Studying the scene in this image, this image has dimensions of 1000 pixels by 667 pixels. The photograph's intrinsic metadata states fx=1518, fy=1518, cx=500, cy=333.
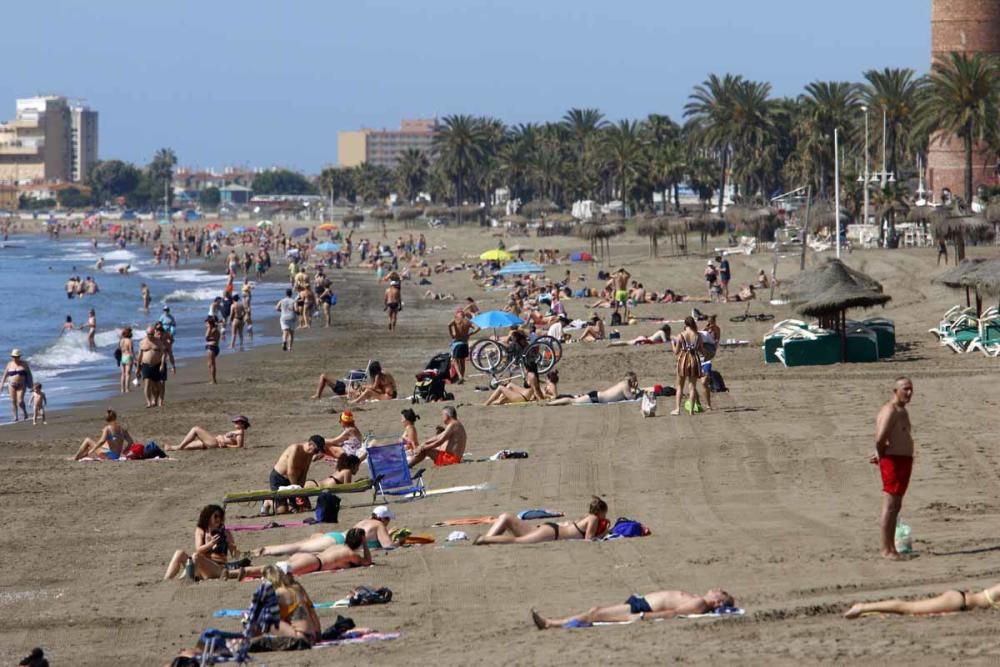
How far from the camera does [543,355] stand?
22.9 m

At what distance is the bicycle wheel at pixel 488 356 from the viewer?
76.9ft

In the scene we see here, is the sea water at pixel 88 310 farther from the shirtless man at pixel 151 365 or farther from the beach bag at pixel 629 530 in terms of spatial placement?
the beach bag at pixel 629 530

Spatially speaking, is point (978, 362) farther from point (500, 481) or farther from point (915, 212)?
point (915, 212)

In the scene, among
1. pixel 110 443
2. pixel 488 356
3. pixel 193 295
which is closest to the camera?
pixel 110 443

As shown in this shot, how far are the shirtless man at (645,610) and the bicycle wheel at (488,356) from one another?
14.5 m

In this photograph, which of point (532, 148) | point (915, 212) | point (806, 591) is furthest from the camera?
point (532, 148)

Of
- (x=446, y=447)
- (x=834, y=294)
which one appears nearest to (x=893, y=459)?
(x=446, y=447)

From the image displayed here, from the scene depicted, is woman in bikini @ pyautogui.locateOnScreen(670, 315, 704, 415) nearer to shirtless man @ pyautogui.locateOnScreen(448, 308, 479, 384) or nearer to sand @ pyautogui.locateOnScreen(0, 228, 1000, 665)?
sand @ pyautogui.locateOnScreen(0, 228, 1000, 665)

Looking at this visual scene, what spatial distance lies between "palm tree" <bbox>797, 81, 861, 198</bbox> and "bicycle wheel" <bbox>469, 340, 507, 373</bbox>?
114 ft

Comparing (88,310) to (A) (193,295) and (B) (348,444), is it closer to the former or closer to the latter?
(A) (193,295)

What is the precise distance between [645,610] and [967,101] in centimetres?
4460

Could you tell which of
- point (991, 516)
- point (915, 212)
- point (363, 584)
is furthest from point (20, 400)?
point (915, 212)

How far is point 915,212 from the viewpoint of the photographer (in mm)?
50219

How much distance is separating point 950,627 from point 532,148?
10089cm
